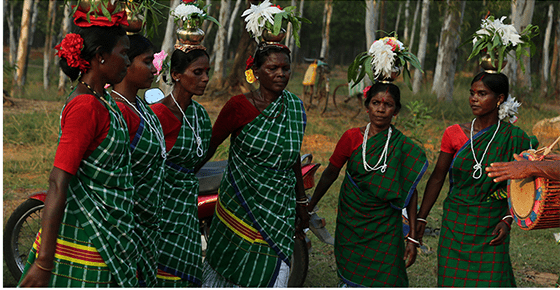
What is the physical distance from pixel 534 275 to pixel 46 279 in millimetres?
4435

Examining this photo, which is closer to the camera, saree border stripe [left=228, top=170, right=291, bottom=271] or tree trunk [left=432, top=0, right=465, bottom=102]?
saree border stripe [left=228, top=170, right=291, bottom=271]

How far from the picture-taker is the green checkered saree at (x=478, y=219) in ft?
10.7

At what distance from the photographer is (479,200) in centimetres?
331

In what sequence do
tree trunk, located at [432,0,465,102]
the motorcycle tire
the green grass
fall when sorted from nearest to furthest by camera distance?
the motorcycle tire → the green grass → tree trunk, located at [432,0,465,102]

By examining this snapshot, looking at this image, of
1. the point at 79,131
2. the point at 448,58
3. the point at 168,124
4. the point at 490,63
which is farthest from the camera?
the point at 448,58

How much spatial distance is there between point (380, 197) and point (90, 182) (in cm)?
192

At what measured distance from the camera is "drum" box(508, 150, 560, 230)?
2916 millimetres

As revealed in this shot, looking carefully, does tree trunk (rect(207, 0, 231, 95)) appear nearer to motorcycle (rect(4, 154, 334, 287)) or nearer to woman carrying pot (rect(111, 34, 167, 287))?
motorcycle (rect(4, 154, 334, 287))

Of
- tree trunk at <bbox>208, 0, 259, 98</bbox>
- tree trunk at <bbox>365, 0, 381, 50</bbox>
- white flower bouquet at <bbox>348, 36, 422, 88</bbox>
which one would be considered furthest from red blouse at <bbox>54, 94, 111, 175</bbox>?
tree trunk at <bbox>365, 0, 381, 50</bbox>

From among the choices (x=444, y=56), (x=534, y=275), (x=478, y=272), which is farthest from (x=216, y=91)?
(x=478, y=272)

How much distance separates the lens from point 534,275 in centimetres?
482

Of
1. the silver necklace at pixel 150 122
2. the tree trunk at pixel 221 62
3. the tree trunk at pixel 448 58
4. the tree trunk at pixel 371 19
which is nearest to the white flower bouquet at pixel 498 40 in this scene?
the silver necklace at pixel 150 122

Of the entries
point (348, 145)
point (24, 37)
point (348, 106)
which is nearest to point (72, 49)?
point (348, 145)

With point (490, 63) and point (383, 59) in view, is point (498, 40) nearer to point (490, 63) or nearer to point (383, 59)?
point (490, 63)
